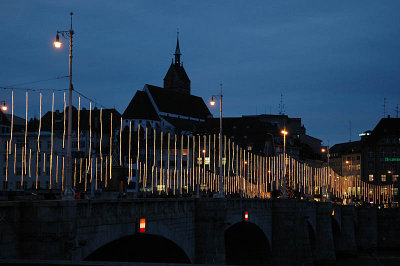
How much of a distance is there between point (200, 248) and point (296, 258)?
19.9 m

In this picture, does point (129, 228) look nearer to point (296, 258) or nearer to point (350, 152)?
point (296, 258)

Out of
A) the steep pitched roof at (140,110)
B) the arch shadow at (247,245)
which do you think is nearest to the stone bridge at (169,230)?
the arch shadow at (247,245)

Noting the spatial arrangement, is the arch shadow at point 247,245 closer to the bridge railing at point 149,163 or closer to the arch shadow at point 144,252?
the arch shadow at point 144,252

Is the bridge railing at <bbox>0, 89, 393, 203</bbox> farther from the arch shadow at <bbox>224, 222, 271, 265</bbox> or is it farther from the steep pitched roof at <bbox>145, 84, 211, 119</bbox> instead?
the arch shadow at <bbox>224, 222, 271, 265</bbox>

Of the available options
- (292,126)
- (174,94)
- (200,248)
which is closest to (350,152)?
(292,126)

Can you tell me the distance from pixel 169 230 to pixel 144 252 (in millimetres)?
7873

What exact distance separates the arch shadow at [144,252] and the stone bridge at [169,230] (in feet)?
0.21

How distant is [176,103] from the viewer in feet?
615

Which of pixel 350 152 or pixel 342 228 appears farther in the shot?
pixel 350 152

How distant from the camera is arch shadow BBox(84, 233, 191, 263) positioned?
4153 cm

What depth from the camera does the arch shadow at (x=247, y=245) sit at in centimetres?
6103

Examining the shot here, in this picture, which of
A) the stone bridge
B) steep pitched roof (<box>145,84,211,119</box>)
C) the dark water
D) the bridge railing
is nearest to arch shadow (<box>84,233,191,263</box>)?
the stone bridge

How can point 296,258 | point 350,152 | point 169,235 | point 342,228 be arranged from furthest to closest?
1. point 350,152
2. point 342,228
3. point 296,258
4. point 169,235

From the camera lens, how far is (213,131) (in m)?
151
